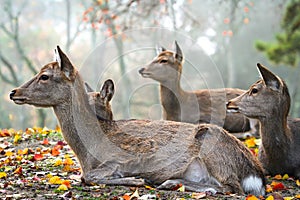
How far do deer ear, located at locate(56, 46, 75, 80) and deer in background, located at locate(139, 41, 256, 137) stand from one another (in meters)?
3.16

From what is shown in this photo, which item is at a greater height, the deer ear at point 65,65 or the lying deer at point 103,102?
the deer ear at point 65,65

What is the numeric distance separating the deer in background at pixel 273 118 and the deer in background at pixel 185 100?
2.17 m

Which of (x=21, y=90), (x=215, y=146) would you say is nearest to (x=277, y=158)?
(x=215, y=146)

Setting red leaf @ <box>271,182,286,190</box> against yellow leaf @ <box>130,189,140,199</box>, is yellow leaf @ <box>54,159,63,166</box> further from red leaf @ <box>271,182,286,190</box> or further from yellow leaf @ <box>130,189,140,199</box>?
red leaf @ <box>271,182,286,190</box>

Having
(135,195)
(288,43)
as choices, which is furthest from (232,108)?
(288,43)

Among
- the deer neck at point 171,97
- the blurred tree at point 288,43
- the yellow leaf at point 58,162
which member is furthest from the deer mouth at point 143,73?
the blurred tree at point 288,43

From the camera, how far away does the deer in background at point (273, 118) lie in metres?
6.09

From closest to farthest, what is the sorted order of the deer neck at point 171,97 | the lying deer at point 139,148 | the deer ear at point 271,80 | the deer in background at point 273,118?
1. the lying deer at point 139,148
2. the deer ear at point 271,80
3. the deer in background at point 273,118
4. the deer neck at point 171,97

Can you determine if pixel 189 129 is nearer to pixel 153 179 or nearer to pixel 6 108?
pixel 153 179

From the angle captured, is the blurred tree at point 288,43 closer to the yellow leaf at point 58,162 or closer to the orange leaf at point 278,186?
the orange leaf at point 278,186

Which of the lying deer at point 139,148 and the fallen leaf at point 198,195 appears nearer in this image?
the fallen leaf at point 198,195

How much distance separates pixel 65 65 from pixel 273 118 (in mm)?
2497

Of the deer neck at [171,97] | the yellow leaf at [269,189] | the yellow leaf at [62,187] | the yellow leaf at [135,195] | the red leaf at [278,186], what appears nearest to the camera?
the yellow leaf at [135,195]

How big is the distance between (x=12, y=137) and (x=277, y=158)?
3.61 m
